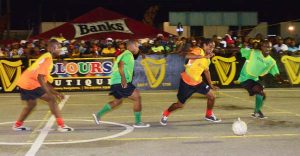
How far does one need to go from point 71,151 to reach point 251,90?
4.74 m

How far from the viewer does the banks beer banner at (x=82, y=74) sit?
1795cm

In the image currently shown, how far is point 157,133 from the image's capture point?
8961mm

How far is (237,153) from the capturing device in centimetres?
713

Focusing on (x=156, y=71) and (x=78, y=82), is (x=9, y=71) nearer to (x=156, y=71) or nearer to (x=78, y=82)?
(x=78, y=82)

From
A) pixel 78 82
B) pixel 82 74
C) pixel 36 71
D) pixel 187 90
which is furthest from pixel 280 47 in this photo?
pixel 36 71

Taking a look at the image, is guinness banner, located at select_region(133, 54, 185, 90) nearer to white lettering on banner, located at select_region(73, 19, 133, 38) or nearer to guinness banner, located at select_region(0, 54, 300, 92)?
guinness banner, located at select_region(0, 54, 300, 92)

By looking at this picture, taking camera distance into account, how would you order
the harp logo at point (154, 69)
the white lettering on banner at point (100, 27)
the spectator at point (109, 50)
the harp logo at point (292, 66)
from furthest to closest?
the white lettering on banner at point (100, 27)
the spectator at point (109, 50)
the harp logo at point (292, 66)
the harp logo at point (154, 69)

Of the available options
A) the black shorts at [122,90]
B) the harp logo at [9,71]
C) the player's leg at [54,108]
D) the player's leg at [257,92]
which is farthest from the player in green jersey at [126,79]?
the harp logo at [9,71]

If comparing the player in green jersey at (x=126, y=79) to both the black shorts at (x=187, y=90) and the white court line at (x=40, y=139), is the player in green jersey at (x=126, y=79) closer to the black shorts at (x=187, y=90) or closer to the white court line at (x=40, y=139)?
the black shorts at (x=187, y=90)

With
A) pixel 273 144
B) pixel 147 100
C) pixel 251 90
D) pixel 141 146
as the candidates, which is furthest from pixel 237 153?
pixel 147 100

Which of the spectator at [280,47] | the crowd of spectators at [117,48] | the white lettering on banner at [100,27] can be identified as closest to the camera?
the crowd of spectators at [117,48]

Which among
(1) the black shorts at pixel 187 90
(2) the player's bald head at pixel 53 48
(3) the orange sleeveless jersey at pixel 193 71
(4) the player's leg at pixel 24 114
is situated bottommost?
(4) the player's leg at pixel 24 114

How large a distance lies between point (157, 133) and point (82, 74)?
373 inches

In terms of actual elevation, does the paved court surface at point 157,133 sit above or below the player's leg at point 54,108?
below
